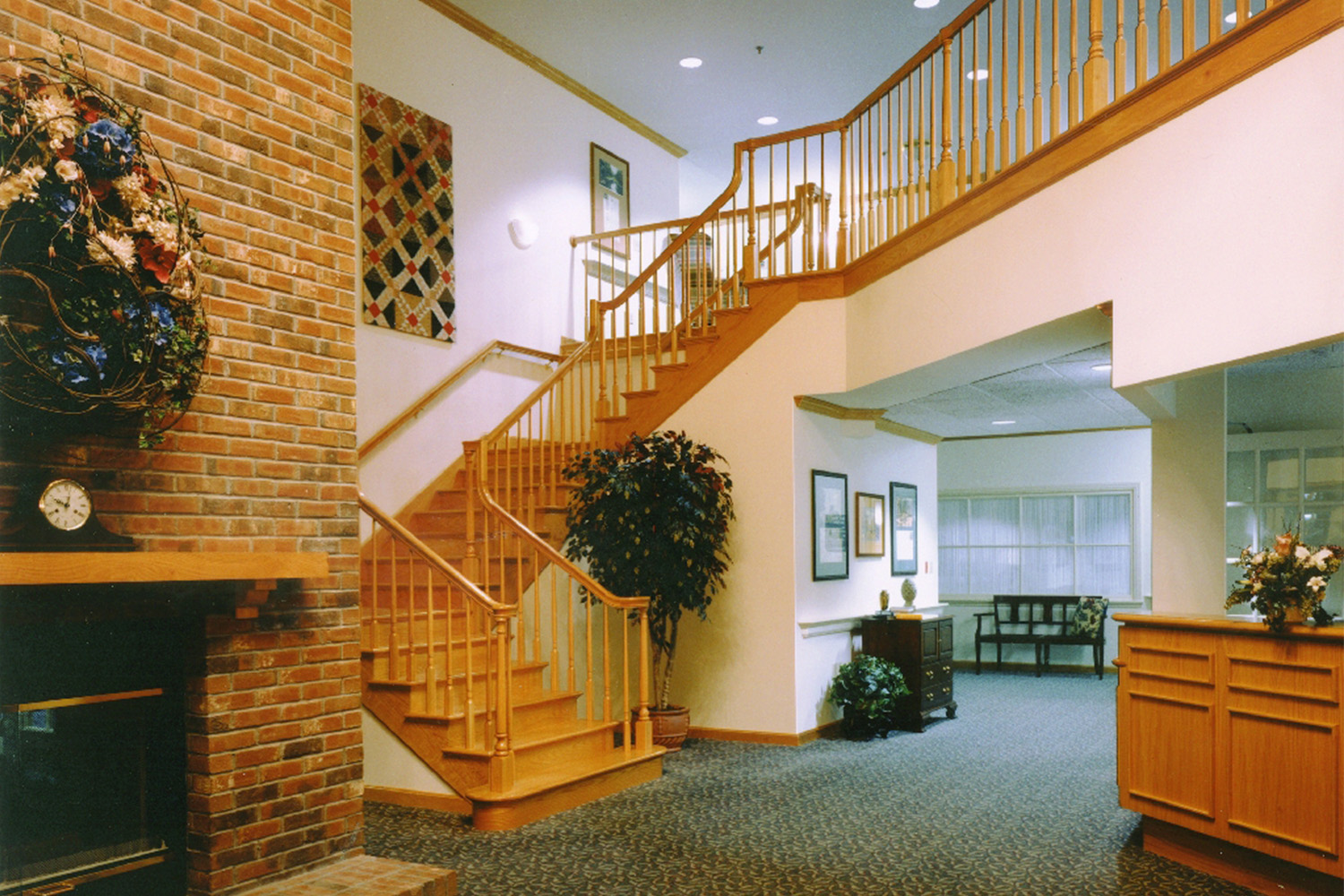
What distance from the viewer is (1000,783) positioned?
230 inches

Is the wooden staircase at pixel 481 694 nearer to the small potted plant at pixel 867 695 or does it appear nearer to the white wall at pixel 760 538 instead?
the white wall at pixel 760 538

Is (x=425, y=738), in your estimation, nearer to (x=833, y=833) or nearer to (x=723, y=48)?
(x=833, y=833)

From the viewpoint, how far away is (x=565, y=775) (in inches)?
208

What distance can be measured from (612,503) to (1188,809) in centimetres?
357

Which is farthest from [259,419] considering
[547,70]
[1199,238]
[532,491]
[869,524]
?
[547,70]

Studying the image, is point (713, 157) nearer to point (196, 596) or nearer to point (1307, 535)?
point (1307, 535)

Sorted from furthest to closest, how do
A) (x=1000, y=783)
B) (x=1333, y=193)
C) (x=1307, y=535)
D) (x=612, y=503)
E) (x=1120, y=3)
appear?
(x=1307, y=535) < (x=612, y=503) < (x=1000, y=783) < (x=1120, y=3) < (x=1333, y=193)

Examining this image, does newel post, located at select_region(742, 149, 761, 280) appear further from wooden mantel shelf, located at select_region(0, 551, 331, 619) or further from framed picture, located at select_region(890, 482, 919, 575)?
Answer: wooden mantel shelf, located at select_region(0, 551, 331, 619)

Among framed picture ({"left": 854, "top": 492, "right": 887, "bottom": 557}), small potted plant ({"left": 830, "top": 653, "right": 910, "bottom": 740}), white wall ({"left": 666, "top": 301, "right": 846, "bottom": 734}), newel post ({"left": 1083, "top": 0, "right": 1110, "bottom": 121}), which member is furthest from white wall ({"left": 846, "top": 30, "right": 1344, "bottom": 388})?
small potted plant ({"left": 830, "top": 653, "right": 910, "bottom": 740})

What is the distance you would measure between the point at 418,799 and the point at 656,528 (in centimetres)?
215

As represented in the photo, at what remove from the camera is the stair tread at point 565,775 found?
192 inches

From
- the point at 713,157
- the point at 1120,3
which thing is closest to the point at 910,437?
the point at 713,157

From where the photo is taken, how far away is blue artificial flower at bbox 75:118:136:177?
108 inches

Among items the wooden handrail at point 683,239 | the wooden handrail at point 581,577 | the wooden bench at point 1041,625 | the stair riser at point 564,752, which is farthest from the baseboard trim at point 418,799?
the wooden bench at point 1041,625
